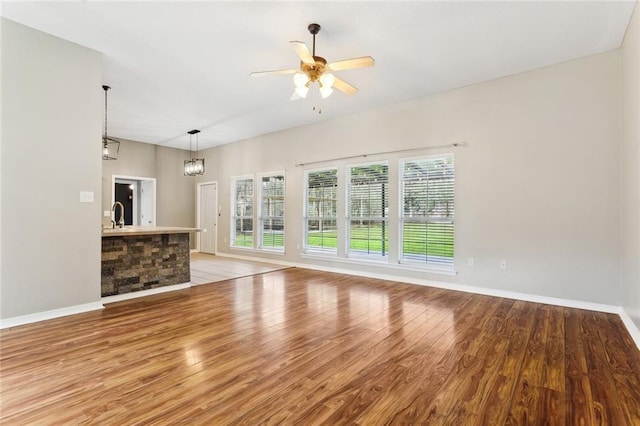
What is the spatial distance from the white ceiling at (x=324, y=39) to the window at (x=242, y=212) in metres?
3.28

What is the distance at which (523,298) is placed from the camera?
411 centimetres

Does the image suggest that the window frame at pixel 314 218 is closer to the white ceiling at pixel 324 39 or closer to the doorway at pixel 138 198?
the white ceiling at pixel 324 39

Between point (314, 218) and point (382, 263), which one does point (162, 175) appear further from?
point (382, 263)

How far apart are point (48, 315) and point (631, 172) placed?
6.16m

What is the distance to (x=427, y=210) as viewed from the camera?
16.5 feet

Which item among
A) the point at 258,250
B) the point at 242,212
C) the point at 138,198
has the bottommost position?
the point at 258,250

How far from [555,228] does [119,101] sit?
695 cm

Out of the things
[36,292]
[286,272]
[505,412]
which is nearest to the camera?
[505,412]

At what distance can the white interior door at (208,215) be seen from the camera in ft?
29.3

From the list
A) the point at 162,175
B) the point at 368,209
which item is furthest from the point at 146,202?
the point at 368,209

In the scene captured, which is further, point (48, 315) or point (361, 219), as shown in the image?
point (361, 219)

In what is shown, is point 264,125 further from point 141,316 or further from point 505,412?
point 505,412

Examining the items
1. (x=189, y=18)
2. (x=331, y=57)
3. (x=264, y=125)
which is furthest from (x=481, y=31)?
(x=264, y=125)

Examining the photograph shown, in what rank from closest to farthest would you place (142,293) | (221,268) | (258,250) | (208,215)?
(142,293)
(221,268)
(258,250)
(208,215)
